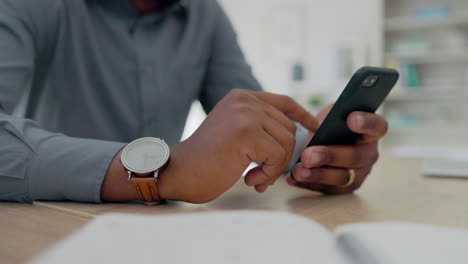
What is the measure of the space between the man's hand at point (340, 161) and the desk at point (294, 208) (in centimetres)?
2

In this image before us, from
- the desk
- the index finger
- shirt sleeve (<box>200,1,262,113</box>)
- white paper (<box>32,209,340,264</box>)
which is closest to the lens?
white paper (<box>32,209,340,264</box>)

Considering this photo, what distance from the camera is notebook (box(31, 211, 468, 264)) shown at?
0.24 meters

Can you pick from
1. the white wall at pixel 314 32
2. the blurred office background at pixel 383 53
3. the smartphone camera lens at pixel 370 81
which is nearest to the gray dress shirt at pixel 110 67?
the smartphone camera lens at pixel 370 81

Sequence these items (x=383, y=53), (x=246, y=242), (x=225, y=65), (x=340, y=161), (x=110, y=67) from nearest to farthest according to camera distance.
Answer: (x=246, y=242)
(x=340, y=161)
(x=110, y=67)
(x=225, y=65)
(x=383, y=53)

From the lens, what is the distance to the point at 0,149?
0.52 m

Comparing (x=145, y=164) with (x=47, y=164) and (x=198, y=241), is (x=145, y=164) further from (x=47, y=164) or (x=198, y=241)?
(x=198, y=241)

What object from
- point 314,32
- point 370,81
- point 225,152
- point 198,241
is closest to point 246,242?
point 198,241

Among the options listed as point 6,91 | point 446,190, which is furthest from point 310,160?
point 6,91

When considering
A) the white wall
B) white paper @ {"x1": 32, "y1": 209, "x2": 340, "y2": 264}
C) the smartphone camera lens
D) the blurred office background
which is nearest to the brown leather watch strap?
white paper @ {"x1": 32, "y1": 209, "x2": 340, "y2": 264}

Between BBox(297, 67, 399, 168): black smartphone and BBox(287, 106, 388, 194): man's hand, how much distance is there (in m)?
0.01

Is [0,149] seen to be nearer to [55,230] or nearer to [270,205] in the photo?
[55,230]

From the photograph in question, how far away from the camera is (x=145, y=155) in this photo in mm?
511

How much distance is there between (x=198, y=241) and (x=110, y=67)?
0.73 metres

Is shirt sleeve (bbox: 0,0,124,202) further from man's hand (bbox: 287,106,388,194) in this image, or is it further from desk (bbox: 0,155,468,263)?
man's hand (bbox: 287,106,388,194)
